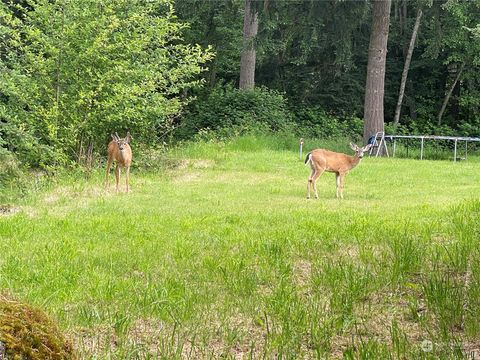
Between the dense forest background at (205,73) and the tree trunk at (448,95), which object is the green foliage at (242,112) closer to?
the dense forest background at (205,73)

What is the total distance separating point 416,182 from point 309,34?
9646mm

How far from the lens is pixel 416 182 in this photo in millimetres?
14727

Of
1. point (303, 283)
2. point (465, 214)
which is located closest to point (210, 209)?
point (465, 214)

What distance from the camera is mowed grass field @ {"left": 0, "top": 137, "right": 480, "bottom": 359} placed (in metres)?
4.41

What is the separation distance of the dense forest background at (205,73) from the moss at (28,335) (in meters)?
8.50

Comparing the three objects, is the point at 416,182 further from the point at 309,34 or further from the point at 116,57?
the point at 309,34

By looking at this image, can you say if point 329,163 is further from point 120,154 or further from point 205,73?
point 205,73

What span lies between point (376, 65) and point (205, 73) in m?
14.9

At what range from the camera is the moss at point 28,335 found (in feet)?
9.74

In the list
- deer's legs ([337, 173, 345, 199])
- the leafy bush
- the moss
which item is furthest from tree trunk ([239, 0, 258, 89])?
the moss

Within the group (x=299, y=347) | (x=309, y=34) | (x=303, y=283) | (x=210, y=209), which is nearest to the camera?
(x=299, y=347)

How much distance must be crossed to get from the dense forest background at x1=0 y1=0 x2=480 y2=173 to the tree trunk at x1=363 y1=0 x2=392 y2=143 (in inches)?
19.9

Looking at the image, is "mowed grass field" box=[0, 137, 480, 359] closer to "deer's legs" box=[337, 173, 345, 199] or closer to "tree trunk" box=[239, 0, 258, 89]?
"deer's legs" box=[337, 173, 345, 199]

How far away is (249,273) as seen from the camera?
614cm
